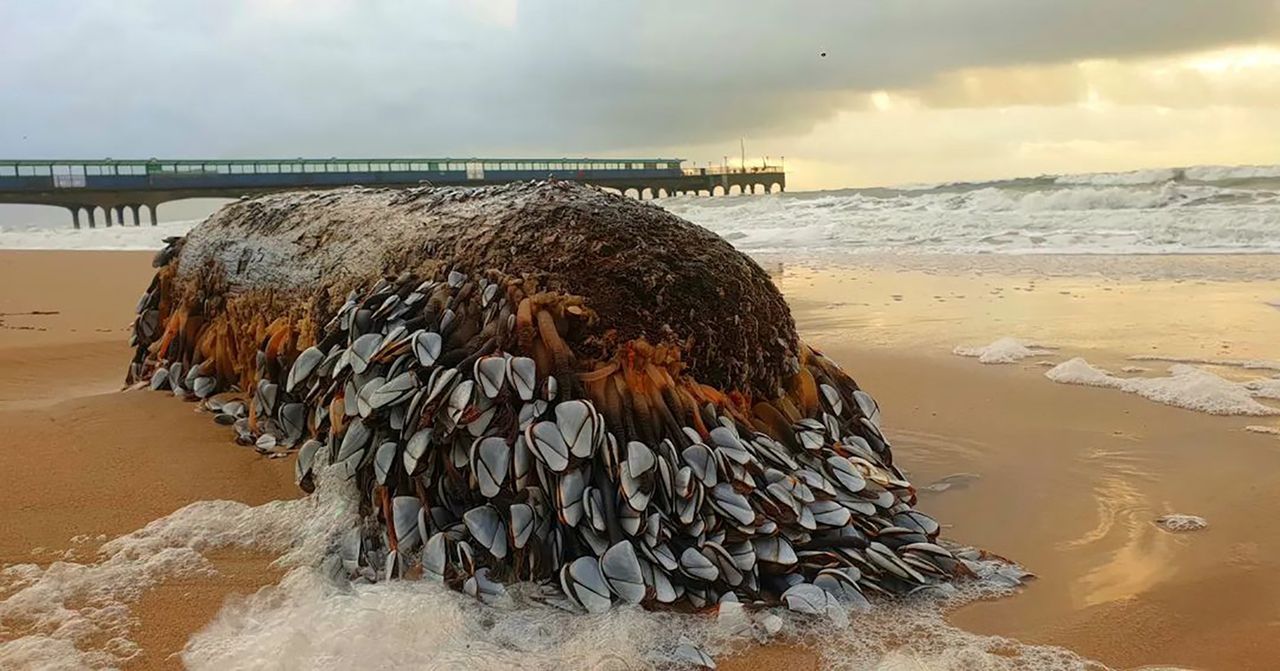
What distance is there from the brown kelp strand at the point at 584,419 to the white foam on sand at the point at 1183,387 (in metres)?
2.24

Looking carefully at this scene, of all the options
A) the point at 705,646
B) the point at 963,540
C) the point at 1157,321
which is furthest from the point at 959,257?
the point at 705,646

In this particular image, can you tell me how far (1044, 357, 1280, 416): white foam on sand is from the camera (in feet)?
13.5

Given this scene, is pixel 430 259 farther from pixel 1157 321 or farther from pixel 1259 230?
pixel 1259 230

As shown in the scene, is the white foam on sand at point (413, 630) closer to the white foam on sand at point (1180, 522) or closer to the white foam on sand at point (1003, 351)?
the white foam on sand at point (1180, 522)

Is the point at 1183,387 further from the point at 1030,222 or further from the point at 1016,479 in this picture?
the point at 1030,222

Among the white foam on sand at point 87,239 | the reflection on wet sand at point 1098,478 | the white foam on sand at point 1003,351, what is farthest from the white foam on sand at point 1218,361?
the white foam on sand at point 87,239

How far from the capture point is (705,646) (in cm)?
197

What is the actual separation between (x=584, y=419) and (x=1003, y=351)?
4203 mm

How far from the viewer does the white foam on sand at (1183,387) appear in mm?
4113

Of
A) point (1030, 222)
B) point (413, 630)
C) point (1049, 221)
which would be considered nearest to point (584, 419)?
point (413, 630)

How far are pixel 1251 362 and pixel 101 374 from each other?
7.20 metres

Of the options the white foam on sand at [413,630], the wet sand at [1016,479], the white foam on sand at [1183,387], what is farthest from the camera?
the white foam on sand at [1183,387]

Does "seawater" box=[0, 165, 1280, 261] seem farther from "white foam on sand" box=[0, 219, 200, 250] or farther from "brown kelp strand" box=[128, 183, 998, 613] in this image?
"brown kelp strand" box=[128, 183, 998, 613]

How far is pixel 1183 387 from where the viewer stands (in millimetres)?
4418
